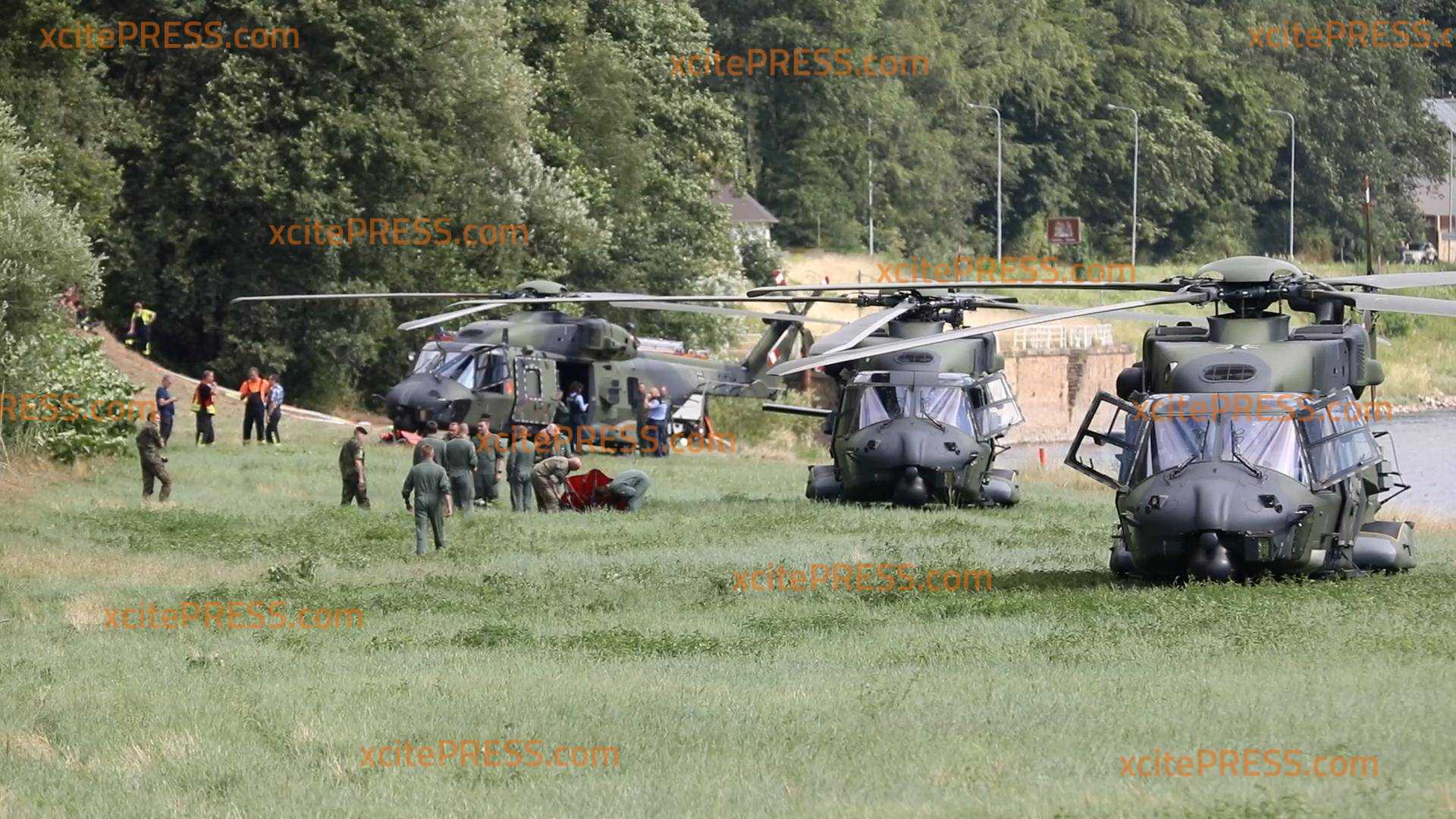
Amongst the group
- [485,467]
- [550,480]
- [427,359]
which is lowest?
[550,480]

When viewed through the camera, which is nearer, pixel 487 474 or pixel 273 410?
pixel 487 474

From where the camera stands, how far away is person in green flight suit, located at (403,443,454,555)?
21.9 metres

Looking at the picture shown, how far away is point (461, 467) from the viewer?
25.5m

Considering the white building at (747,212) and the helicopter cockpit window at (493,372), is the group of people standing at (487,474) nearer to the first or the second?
the helicopter cockpit window at (493,372)

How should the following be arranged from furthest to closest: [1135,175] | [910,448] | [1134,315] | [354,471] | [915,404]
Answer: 1. [1135,175]
2. [354,471]
3. [915,404]
4. [910,448]
5. [1134,315]

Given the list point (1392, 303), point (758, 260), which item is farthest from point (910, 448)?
point (758, 260)

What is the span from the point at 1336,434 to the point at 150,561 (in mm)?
13213

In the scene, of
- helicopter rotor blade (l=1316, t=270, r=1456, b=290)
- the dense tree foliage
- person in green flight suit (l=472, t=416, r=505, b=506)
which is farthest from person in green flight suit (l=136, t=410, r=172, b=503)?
helicopter rotor blade (l=1316, t=270, r=1456, b=290)

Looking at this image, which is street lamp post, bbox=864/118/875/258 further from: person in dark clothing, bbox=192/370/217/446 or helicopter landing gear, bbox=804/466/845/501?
helicopter landing gear, bbox=804/466/845/501

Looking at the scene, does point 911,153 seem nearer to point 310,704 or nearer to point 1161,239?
point 1161,239

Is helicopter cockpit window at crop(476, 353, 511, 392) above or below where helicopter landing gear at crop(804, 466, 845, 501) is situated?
above

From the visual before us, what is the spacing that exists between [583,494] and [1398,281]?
13422mm

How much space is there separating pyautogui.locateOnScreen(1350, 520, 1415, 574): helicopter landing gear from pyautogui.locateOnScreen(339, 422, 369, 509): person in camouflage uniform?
1448 cm

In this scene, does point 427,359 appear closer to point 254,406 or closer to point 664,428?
point 254,406
